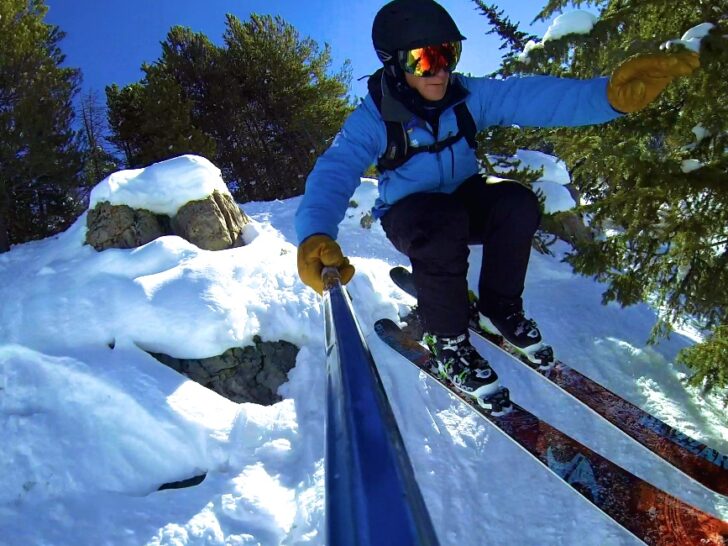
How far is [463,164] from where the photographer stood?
2912mm

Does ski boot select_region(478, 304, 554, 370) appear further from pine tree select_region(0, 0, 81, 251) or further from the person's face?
pine tree select_region(0, 0, 81, 251)

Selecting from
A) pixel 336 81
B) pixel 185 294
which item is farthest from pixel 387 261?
pixel 336 81

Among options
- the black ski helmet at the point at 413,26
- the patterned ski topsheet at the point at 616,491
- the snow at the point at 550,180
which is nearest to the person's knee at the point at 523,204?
the black ski helmet at the point at 413,26

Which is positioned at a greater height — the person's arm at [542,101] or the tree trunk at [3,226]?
the tree trunk at [3,226]

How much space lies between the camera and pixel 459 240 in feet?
8.43

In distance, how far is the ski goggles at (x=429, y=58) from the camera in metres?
2.66

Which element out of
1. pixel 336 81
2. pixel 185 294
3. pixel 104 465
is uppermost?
pixel 336 81

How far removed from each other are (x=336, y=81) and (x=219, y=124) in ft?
Result: 19.6

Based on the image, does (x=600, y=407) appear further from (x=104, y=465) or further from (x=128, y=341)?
(x=128, y=341)

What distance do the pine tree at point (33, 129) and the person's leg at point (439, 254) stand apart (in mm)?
13493

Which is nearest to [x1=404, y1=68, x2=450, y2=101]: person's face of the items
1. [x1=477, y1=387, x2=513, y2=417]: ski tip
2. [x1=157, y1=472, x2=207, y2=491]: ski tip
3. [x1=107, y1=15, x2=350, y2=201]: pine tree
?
[x1=477, y1=387, x2=513, y2=417]: ski tip

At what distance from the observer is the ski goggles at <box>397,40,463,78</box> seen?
2660 millimetres

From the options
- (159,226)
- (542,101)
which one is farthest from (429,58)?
(159,226)

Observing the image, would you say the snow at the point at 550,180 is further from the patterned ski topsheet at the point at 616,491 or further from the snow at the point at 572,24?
the patterned ski topsheet at the point at 616,491
